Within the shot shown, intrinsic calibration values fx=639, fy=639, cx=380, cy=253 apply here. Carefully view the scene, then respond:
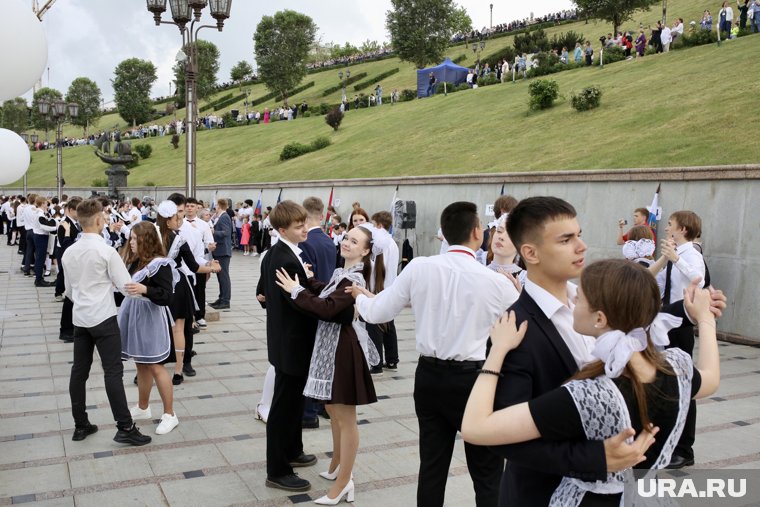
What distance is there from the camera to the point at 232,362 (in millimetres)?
8180

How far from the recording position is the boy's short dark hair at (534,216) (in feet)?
7.48

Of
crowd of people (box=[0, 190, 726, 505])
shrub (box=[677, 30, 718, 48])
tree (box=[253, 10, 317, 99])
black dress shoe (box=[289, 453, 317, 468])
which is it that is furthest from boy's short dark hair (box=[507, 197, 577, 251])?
tree (box=[253, 10, 317, 99])

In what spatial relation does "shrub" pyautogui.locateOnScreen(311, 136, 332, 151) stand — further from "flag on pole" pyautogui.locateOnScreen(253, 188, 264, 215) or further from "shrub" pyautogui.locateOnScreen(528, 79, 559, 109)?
"shrub" pyautogui.locateOnScreen(528, 79, 559, 109)

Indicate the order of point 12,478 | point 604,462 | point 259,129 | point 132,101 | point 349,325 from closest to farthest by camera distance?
1. point 604,462
2. point 349,325
3. point 12,478
4. point 259,129
5. point 132,101

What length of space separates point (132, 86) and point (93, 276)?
89.6 metres

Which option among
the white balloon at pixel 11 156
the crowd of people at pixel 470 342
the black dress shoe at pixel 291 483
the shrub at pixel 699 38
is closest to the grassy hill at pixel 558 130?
the shrub at pixel 699 38

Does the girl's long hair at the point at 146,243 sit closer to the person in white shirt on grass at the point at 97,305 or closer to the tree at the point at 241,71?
the person in white shirt on grass at the point at 97,305

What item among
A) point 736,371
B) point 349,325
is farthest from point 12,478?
point 736,371

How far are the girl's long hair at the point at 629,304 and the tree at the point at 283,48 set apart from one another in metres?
71.4

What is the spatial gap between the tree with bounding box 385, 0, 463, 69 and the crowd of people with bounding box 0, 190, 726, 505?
56921 millimetres

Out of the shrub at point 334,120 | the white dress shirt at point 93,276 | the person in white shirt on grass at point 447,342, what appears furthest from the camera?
the shrub at point 334,120

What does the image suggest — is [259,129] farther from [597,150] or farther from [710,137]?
[710,137]

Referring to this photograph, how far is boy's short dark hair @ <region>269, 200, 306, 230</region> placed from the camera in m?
4.43

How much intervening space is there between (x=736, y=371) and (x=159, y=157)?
5516 cm
